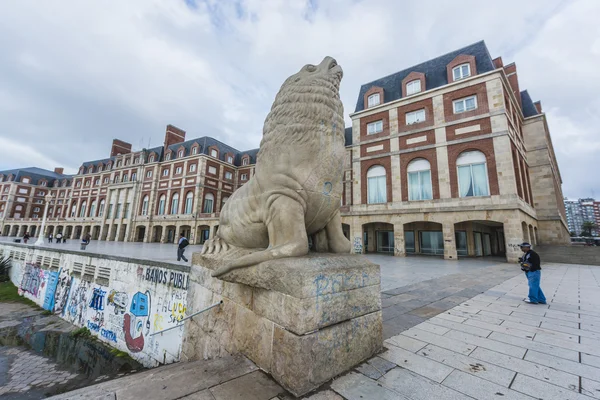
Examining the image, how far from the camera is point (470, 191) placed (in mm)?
13961

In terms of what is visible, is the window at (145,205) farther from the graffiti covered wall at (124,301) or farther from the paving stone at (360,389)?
the paving stone at (360,389)

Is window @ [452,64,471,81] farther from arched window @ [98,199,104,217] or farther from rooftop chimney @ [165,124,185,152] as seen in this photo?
arched window @ [98,199,104,217]

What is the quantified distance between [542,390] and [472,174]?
1509cm

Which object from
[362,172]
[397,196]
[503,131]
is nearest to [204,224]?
[362,172]

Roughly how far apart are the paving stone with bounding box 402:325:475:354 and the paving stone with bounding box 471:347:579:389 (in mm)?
95

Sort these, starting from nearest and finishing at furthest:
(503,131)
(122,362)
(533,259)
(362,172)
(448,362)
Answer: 1. (448,362)
2. (533,259)
3. (122,362)
4. (503,131)
5. (362,172)

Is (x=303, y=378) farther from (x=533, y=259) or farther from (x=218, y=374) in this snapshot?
(x=533, y=259)

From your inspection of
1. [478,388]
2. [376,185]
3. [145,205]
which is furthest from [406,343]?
[145,205]

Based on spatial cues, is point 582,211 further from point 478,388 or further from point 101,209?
point 101,209

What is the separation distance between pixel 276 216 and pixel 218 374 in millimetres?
1278

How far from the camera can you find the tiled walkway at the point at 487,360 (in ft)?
5.49

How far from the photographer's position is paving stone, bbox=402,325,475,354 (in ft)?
7.82

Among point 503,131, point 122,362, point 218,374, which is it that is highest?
point 503,131

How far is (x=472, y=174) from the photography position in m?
14.1
